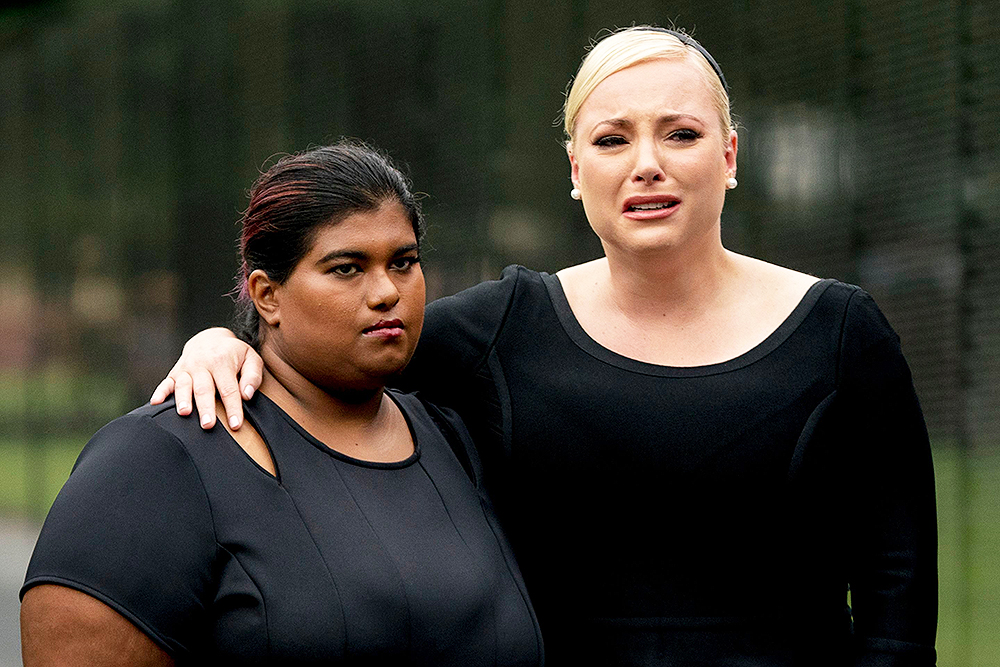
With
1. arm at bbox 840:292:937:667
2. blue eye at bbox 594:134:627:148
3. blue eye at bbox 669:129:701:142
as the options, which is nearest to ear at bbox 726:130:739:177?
blue eye at bbox 669:129:701:142

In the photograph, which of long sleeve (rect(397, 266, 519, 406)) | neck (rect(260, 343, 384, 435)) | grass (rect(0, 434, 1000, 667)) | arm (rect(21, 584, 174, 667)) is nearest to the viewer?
arm (rect(21, 584, 174, 667))

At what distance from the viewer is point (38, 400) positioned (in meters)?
10.6

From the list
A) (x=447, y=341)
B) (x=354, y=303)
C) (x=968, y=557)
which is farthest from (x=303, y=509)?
(x=968, y=557)

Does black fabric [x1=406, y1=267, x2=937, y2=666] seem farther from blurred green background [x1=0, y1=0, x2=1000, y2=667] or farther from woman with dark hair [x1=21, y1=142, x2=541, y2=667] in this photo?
blurred green background [x1=0, y1=0, x2=1000, y2=667]

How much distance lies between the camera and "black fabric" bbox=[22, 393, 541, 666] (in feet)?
7.06

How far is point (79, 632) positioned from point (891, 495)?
1.57m

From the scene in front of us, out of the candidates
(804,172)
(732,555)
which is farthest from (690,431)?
(804,172)

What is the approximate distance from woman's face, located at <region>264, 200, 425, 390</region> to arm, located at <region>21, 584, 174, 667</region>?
587 mm

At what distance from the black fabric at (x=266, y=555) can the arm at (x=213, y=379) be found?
3cm

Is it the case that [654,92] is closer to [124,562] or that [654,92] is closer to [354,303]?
[354,303]

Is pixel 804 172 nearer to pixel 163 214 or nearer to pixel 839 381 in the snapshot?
pixel 839 381

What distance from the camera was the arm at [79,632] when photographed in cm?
212

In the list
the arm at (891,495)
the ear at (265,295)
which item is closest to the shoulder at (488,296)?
the ear at (265,295)

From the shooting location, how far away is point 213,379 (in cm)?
245
